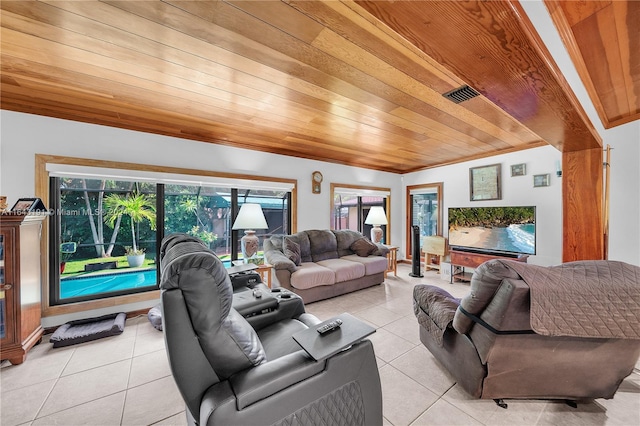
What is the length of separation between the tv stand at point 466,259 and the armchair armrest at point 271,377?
12.2 feet

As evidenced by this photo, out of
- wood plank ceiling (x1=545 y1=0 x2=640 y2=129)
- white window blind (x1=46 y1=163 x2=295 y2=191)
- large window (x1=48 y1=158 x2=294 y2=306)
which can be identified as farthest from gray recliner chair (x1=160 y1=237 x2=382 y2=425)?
large window (x1=48 y1=158 x2=294 y2=306)

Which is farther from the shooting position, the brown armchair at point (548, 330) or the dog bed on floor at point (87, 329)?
the dog bed on floor at point (87, 329)

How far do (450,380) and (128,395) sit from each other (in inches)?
90.6

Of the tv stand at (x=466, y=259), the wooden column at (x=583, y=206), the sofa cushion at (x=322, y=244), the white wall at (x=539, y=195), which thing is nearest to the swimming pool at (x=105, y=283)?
the sofa cushion at (x=322, y=244)

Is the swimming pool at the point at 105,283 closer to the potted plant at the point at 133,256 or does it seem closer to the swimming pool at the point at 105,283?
the swimming pool at the point at 105,283

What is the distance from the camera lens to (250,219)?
321cm

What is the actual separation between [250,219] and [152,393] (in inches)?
76.7

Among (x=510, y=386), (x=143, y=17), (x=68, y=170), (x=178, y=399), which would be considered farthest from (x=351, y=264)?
(x=68, y=170)

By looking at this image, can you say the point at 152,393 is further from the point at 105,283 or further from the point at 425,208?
the point at 425,208

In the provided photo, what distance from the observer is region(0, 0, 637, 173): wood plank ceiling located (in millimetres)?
1040

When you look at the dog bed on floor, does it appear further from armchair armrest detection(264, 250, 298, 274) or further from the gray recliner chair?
the gray recliner chair

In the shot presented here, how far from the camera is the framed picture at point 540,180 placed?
350 centimetres

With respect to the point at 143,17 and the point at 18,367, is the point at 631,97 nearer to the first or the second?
the point at 143,17

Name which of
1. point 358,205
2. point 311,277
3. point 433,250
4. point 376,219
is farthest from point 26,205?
point 433,250
